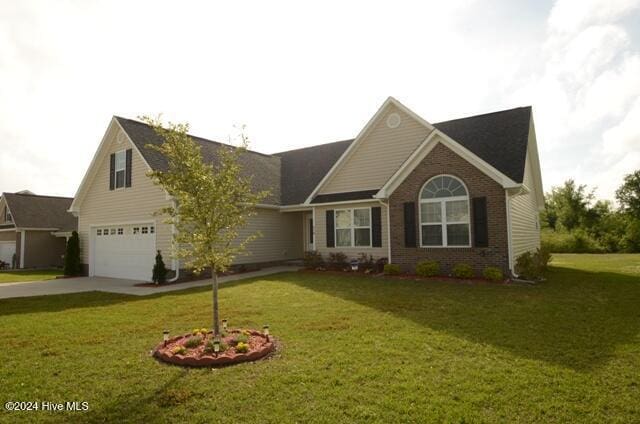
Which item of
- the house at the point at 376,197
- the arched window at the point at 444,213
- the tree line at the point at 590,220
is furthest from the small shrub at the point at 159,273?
the tree line at the point at 590,220

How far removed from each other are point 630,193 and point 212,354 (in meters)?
63.8

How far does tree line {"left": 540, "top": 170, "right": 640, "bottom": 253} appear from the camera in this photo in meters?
31.4

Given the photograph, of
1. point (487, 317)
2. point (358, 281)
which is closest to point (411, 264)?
point (358, 281)

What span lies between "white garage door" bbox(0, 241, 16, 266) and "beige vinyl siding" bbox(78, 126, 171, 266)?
1230 cm

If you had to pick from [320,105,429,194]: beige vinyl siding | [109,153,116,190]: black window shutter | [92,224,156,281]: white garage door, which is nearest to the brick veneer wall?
[320,105,429,194]: beige vinyl siding

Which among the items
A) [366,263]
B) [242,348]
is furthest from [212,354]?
[366,263]

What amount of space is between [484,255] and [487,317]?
5.41 m

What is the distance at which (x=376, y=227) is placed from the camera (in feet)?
52.9

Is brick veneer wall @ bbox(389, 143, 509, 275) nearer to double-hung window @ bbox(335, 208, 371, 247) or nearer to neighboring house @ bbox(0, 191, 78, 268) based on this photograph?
double-hung window @ bbox(335, 208, 371, 247)

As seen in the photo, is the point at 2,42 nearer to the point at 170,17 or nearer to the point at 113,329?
the point at 170,17

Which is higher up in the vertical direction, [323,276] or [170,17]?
[170,17]

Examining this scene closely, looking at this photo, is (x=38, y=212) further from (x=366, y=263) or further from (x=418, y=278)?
(x=418, y=278)

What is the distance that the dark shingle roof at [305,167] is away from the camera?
20.8 metres

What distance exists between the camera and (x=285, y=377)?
4.93m
